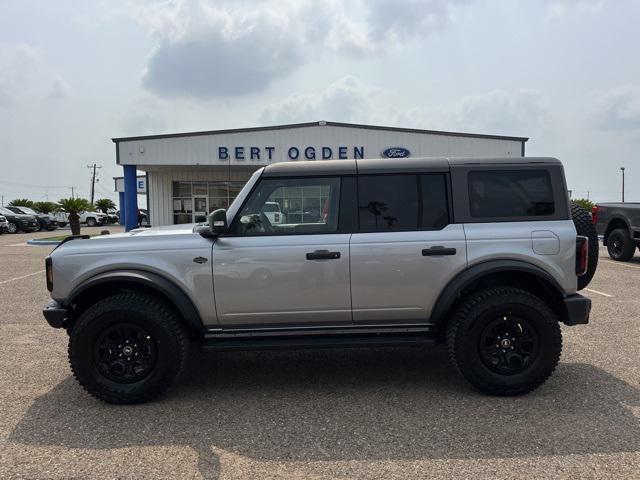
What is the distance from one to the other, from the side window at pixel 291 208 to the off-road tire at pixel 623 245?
10.4 m

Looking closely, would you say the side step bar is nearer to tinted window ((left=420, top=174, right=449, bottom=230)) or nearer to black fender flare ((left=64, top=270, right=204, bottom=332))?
black fender flare ((left=64, top=270, right=204, bottom=332))

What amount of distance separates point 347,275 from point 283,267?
0.51 meters

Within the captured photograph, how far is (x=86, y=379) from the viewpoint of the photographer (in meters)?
3.79

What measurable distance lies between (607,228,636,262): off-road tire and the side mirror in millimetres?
11061

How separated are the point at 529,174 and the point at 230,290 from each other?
2.60m

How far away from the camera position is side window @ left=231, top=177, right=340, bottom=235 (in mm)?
3961

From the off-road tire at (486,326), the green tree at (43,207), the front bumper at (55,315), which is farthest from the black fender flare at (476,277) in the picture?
the green tree at (43,207)

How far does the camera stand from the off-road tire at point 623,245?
1154 cm

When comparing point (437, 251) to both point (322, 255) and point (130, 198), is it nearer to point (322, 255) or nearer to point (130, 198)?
point (322, 255)

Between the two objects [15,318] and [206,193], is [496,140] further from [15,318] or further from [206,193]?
[15,318]

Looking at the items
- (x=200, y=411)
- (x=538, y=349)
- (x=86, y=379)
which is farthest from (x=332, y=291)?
(x=86, y=379)

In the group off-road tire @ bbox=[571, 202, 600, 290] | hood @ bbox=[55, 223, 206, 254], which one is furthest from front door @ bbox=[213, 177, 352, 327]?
off-road tire @ bbox=[571, 202, 600, 290]

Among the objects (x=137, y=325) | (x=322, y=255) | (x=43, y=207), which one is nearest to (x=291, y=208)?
(x=322, y=255)

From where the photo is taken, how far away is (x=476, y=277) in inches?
151
